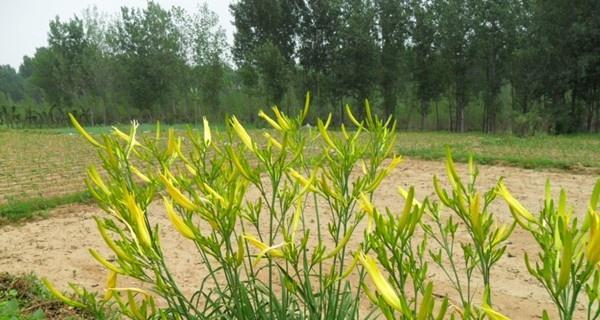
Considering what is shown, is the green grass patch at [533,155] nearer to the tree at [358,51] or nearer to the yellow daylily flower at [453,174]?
the yellow daylily flower at [453,174]

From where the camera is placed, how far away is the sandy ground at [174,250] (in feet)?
10.3

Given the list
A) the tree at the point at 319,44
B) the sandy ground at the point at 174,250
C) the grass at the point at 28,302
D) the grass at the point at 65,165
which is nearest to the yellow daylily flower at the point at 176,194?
the grass at the point at 28,302

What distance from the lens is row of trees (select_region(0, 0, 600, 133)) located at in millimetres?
19078

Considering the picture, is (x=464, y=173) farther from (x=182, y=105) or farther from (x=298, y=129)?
(x=182, y=105)

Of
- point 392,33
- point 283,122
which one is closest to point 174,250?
point 283,122

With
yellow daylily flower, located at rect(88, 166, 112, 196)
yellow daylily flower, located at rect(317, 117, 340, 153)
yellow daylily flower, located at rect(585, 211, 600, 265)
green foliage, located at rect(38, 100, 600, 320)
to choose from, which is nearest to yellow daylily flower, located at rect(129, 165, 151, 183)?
green foliage, located at rect(38, 100, 600, 320)

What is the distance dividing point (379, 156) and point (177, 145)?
19.8 inches

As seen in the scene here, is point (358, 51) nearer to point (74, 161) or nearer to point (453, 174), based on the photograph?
point (74, 161)

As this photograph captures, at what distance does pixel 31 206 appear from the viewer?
5.66m

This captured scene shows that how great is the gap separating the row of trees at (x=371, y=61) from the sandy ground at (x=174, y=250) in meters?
12.7

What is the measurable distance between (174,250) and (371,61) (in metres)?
21.8

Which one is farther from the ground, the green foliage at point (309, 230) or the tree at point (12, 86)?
the tree at point (12, 86)

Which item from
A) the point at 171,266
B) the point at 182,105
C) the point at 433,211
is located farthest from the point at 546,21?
the point at 182,105

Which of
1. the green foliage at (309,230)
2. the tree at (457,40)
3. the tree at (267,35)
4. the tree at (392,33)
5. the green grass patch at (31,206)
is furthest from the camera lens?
the tree at (392,33)
